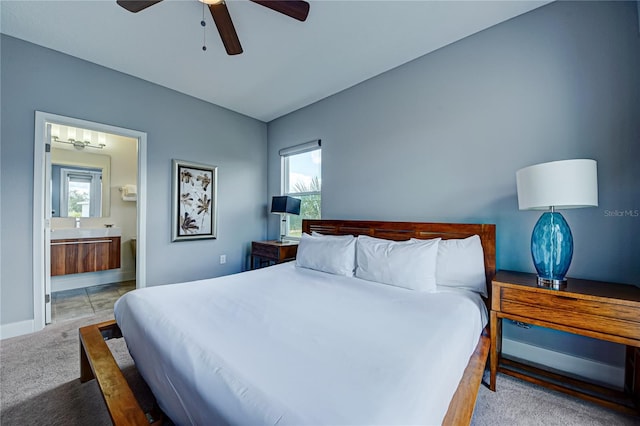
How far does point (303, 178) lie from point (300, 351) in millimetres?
3097

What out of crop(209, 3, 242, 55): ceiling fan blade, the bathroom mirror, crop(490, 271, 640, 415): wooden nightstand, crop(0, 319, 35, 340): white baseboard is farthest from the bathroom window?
crop(490, 271, 640, 415): wooden nightstand

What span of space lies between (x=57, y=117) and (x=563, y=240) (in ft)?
14.7

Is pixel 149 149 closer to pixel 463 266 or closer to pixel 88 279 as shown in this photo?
pixel 88 279

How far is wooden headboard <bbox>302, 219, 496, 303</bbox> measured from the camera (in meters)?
2.07

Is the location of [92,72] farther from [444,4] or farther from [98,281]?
[444,4]

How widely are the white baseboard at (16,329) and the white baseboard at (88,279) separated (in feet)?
5.29

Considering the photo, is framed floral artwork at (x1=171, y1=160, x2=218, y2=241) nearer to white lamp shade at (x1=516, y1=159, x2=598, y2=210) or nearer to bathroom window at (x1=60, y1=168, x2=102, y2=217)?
bathroom window at (x1=60, y1=168, x2=102, y2=217)

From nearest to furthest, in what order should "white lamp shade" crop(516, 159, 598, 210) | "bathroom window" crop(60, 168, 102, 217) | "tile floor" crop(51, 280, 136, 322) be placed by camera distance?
"white lamp shade" crop(516, 159, 598, 210) → "tile floor" crop(51, 280, 136, 322) → "bathroom window" crop(60, 168, 102, 217)

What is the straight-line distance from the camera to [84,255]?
3779 mm

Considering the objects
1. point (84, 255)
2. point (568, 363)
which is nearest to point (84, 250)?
point (84, 255)

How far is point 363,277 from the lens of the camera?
7.41 ft

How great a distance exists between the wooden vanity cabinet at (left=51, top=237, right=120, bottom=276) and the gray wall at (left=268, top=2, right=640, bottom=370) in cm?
393

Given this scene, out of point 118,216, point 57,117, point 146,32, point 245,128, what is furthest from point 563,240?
point 118,216

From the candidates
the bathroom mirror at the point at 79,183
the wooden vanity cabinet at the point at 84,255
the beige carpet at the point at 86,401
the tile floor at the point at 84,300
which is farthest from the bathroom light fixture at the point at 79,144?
the beige carpet at the point at 86,401
